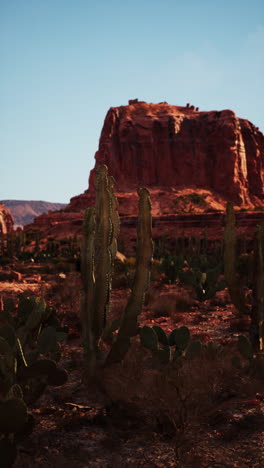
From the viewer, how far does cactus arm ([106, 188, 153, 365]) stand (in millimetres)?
4309

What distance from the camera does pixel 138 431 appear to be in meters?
3.40

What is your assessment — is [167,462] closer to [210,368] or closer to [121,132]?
[210,368]

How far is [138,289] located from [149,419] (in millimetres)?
1349

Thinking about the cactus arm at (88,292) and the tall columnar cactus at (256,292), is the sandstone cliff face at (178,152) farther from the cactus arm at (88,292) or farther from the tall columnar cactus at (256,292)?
the cactus arm at (88,292)

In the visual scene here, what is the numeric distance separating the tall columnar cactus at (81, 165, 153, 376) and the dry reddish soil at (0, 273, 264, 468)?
0.36 m

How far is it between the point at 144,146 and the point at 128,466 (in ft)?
236

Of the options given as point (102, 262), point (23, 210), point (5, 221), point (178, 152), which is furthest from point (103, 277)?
point (23, 210)

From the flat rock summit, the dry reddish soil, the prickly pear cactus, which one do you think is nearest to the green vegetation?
the dry reddish soil

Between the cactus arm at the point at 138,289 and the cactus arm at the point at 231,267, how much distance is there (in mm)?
2129

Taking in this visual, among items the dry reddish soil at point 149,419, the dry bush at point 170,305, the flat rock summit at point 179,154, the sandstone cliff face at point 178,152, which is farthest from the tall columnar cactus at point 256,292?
the sandstone cliff face at point 178,152

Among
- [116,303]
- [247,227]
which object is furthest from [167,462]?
[247,227]

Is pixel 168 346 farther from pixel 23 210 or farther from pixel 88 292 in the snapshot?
pixel 23 210

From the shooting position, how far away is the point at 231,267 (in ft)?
20.1

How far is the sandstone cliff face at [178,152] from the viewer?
71.9 metres
